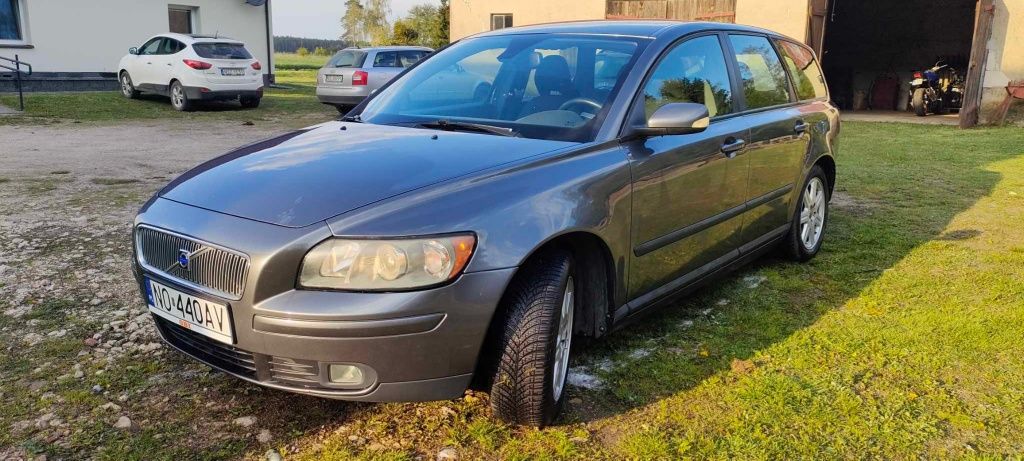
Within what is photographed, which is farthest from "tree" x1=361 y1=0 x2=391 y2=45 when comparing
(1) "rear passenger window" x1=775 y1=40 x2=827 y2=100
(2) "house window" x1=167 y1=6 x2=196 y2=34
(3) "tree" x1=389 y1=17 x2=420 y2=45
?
(1) "rear passenger window" x1=775 y1=40 x2=827 y2=100

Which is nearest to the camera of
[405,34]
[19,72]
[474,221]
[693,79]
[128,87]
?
[474,221]

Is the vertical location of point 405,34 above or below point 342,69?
above

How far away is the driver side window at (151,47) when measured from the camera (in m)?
16.2

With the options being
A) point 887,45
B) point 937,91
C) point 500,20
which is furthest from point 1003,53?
point 500,20

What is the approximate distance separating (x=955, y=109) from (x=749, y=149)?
15.4 meters

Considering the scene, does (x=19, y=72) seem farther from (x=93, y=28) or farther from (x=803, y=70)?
(x=803, y=70)

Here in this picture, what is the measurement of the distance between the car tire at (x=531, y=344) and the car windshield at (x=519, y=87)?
678 mm

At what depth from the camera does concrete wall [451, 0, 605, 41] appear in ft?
56.3

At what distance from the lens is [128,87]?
1723 centimetres

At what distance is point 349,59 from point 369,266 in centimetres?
1406

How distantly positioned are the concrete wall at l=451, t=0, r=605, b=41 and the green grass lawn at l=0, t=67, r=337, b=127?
4.18m

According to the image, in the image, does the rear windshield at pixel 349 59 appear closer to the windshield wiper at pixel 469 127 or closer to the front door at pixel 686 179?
the front door at pixel 686 179

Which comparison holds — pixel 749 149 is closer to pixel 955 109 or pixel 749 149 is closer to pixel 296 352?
pixel 296 352

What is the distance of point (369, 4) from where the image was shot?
52.1 m
